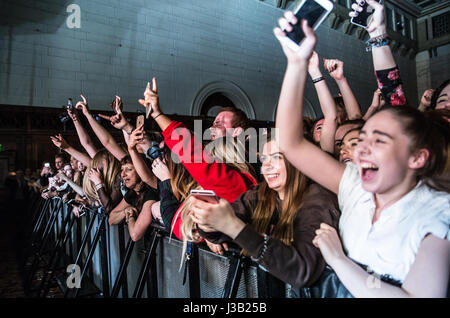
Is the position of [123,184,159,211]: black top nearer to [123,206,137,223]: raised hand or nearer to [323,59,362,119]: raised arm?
[123,206,137,223]: raised hand

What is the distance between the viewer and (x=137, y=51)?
739 cm

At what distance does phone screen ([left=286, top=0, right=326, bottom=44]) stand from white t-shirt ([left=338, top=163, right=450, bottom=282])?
0.61 m

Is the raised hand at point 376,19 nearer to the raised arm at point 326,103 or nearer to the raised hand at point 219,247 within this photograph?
the raised arm at point 326,103

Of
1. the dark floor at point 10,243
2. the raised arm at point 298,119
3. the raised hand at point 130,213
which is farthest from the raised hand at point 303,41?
the dark floor at point 10,243

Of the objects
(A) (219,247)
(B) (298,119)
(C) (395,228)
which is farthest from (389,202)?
(A) (219,247)

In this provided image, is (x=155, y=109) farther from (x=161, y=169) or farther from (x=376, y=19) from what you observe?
(x=376, y=19)

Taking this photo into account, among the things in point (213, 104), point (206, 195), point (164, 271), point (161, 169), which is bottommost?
point (164, 271)

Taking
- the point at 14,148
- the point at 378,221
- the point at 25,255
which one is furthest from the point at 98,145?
the point at 378,221

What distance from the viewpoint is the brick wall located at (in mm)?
6180

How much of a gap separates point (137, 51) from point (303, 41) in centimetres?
709

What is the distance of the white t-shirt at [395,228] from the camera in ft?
2.92

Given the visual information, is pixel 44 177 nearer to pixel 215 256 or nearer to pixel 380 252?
pixel 215 256

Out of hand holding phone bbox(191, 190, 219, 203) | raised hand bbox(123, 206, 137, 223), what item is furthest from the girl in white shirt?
raised hand bbox(123, 206, 137, 223)
